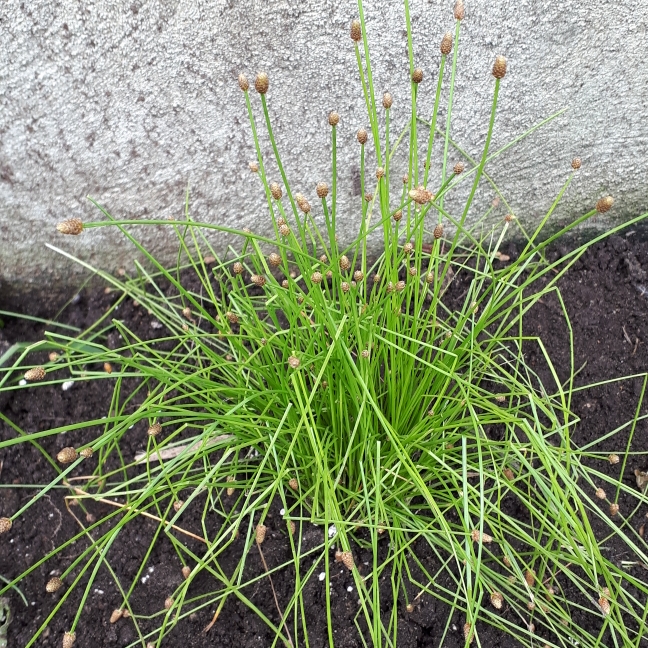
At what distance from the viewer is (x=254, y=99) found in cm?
127

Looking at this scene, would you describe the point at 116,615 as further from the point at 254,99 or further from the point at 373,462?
the point at 254,99

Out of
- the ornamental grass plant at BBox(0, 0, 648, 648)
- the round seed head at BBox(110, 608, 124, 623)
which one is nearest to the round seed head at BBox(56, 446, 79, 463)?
the ornamental grass plant at BBox(0, 0, 648, 648)

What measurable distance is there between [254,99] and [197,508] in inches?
34.5

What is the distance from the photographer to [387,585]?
105 centimetres

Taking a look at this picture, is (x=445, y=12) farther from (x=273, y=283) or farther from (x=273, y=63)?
(x=273, y=283)

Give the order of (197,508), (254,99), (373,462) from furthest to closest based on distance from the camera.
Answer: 1. (254,99)
2. (197,508)
3. (373,462)

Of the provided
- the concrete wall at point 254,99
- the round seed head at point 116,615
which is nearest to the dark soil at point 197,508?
the round seed head at point 116,615

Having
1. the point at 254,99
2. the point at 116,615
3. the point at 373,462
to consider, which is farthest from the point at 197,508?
the point at 254,99

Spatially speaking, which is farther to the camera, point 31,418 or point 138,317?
point 138,317

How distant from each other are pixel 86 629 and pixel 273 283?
726mm

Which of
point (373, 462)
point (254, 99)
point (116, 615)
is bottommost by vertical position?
point (116, 615)

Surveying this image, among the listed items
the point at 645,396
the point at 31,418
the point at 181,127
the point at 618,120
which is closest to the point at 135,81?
the point at 181,127

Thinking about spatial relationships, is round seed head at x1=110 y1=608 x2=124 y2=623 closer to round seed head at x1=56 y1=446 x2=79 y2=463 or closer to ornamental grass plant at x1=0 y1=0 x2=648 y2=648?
ornamental grass plant at x1=0 y1=0 x2=648 y2=648

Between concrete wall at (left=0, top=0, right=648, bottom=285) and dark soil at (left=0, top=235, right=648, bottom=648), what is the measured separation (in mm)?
178
